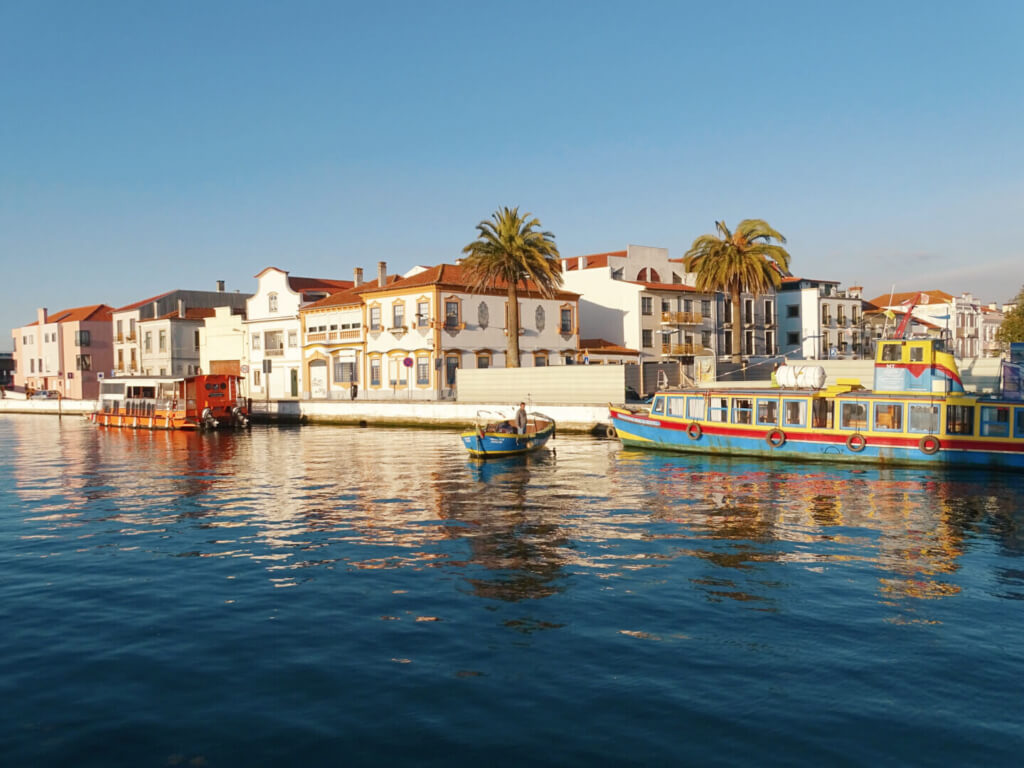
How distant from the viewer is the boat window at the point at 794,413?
123 ft

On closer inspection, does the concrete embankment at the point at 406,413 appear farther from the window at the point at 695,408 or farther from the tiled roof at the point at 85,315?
the tiled roof at the point at 85,315

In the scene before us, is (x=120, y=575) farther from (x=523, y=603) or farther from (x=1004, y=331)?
(x=1004, y=331)

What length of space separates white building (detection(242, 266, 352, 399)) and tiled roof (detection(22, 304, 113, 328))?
3836 cm

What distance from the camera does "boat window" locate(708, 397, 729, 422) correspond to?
1566 inches

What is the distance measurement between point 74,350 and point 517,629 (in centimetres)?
11264

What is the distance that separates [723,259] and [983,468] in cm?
3029

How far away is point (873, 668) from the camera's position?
1173 cm

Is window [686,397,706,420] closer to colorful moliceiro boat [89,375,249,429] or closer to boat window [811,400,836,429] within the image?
boat window [811,400,836,429]

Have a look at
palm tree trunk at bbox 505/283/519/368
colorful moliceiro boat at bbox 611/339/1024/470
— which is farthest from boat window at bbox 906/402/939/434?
palm tree trunk at bbox 505/283/519/368

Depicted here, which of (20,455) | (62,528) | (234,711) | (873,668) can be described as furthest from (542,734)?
(20,455)

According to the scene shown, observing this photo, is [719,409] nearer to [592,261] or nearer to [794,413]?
[794,413]

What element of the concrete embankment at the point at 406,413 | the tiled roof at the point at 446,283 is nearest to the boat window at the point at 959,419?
the concrete embankment at the point at 406,413

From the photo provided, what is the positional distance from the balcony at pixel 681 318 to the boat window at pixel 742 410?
4181cm

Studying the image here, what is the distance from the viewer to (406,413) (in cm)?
6178
